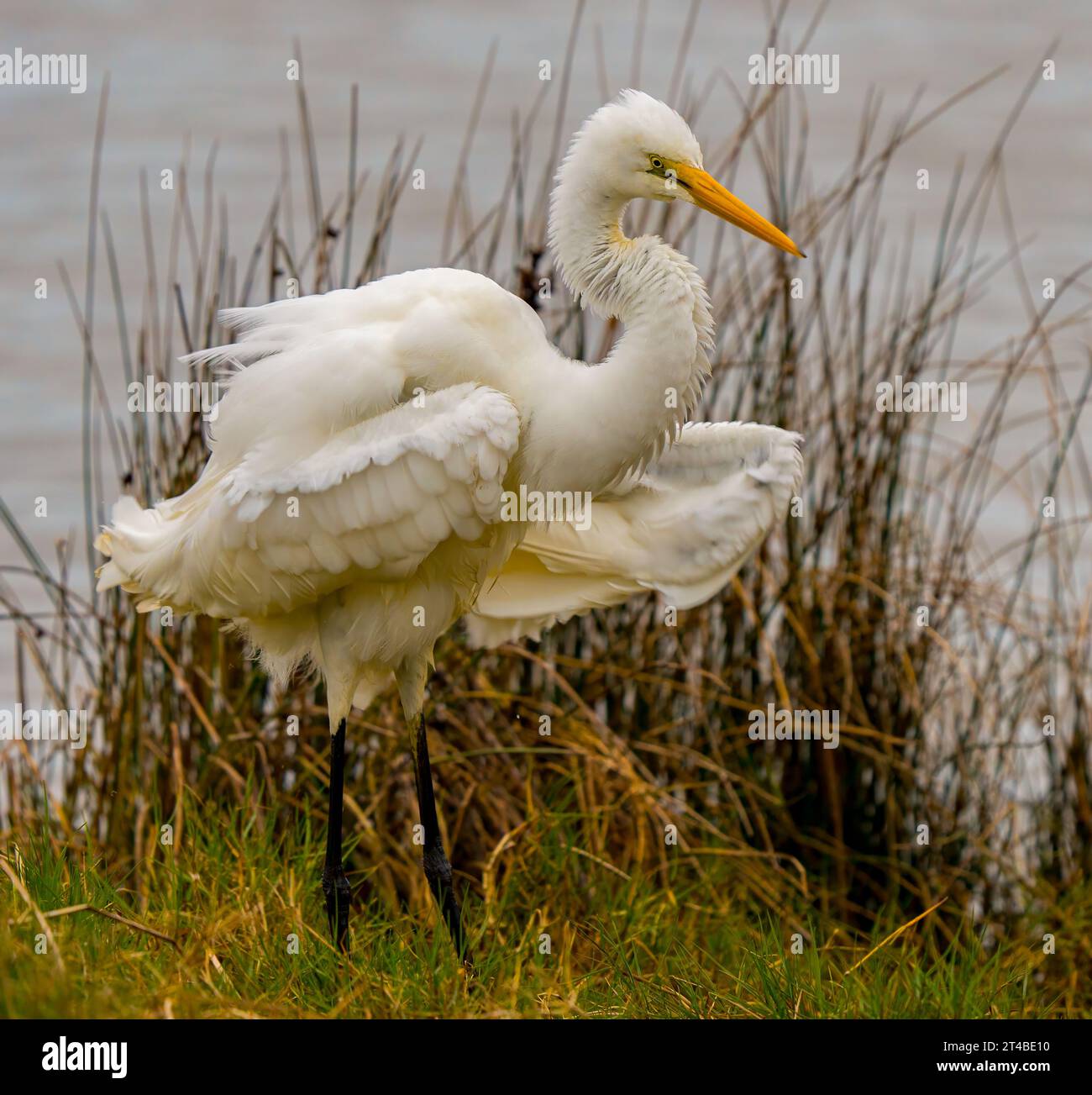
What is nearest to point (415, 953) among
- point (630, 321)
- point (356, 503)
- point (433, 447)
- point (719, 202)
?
point (356, 503)

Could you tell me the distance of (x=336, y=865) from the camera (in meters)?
3.81

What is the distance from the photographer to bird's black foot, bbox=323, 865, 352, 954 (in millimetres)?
3660

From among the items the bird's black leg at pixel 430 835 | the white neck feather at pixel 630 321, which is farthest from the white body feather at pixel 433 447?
the bird's black leg at pixel 430 835

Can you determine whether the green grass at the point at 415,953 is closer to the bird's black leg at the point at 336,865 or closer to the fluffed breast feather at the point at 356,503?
the bird's black leg at the point at 336,865

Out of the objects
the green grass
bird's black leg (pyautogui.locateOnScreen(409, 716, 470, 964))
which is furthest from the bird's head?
the green grass

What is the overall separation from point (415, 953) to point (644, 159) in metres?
1.90

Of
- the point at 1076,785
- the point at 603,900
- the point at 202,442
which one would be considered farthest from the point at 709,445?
the point at 1076,785

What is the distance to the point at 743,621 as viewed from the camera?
16.8 ft

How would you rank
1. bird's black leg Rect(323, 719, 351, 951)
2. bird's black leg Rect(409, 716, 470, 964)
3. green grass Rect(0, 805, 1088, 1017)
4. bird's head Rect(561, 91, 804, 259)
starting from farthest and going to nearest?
bird's black leg Rect(409, 716, 470, 964)
bird's black leg Rect(323, 719, 351, 951)
bird's head Rect(561, 91, 804, 259)
green grass Rect(0, 805, 1088, 1017)

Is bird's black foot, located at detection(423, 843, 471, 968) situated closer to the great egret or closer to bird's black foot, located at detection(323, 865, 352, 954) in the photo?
the great egret

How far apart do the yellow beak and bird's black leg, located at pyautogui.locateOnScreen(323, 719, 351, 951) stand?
159 centimetres
